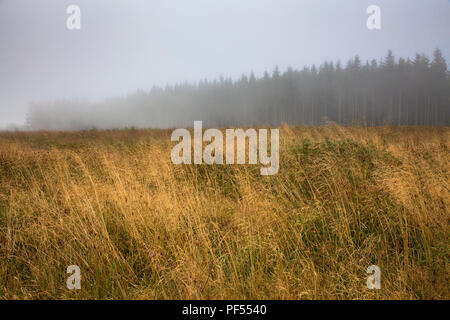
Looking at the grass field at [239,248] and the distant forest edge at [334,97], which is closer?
the grass field at [239,248]

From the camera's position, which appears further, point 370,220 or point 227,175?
point 227,175

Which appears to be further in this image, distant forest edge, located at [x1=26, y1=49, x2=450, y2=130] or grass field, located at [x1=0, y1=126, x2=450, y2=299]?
distant forest edge, located at [x1=26, y1=49, x2=450, y2=130]

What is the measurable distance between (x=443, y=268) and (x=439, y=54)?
68.4 m

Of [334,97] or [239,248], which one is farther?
[334,97]

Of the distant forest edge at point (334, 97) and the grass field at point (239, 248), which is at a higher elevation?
the distant forest edge at point (334, 97)

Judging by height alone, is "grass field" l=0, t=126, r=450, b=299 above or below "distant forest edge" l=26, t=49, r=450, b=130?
below

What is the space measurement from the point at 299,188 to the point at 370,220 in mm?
1424

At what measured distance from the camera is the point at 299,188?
170 inches
